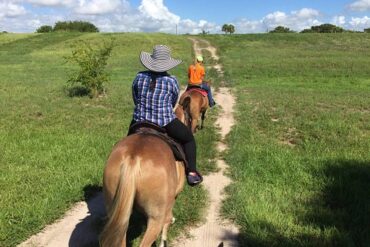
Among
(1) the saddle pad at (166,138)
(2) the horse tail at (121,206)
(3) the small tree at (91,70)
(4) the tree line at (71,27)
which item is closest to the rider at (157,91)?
(1) the saddle pad at (166,138)

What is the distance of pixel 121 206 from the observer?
13.3 ft

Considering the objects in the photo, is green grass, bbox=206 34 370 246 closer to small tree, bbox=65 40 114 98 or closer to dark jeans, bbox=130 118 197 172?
dark jeans, bbox=130 118 197 172

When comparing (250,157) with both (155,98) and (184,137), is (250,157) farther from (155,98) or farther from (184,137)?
(155,98)

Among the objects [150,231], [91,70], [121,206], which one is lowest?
[91,70]

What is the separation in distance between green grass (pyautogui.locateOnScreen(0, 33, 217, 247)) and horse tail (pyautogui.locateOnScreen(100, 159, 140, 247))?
189 cm

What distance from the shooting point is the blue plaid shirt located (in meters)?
5.36

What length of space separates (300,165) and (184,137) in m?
3.67

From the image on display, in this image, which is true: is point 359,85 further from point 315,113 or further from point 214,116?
point 214,116

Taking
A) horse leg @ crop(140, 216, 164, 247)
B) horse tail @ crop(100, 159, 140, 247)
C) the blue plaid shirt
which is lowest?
horse leg @ crop(140, 216, 164, 247)

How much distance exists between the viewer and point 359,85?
23156mm

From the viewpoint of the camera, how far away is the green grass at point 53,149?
6.39 meters

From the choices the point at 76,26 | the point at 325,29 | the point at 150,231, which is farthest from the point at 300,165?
the point at 76,26

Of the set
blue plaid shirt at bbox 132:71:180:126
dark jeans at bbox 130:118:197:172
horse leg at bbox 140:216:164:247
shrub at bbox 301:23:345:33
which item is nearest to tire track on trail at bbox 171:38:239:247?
horse leg at bbox 140:216:164:247

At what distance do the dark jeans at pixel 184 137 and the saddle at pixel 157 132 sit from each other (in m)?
0.15
